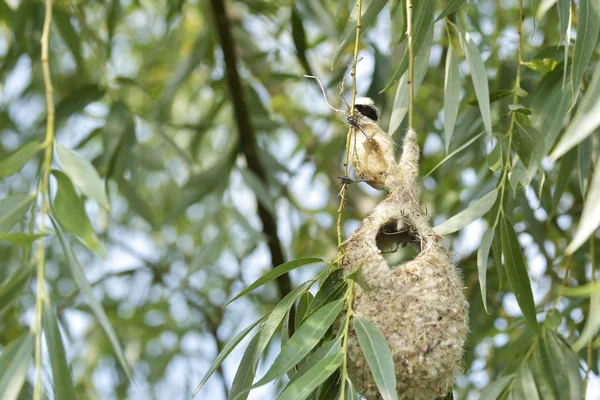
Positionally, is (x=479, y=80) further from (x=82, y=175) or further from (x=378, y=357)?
(x=82, y=175)

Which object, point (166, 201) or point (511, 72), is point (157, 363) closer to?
point (166, 201)

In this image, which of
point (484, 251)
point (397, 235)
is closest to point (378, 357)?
point (484, 251)

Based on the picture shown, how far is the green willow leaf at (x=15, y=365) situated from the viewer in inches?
68.0

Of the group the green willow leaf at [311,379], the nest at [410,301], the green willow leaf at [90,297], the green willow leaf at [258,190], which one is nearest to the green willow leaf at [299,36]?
the green willow leaf at [258,190]

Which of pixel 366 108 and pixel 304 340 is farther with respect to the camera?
pixel 366 108

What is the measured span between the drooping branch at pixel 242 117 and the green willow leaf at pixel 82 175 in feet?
5.17

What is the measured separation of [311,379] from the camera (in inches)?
59.7

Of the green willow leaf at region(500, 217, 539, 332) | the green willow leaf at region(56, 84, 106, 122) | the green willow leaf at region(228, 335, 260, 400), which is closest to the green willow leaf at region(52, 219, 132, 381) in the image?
the green willow leaf at region(228, 335, 260, 400)

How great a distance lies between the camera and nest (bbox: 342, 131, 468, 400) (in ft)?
5.88

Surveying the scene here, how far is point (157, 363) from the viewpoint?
4.62m

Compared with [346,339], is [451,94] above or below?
above

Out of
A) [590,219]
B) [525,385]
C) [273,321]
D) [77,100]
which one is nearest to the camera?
[590,219]

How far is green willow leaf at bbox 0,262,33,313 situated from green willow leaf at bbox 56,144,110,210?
0.22m

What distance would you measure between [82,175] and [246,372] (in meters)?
0.64
